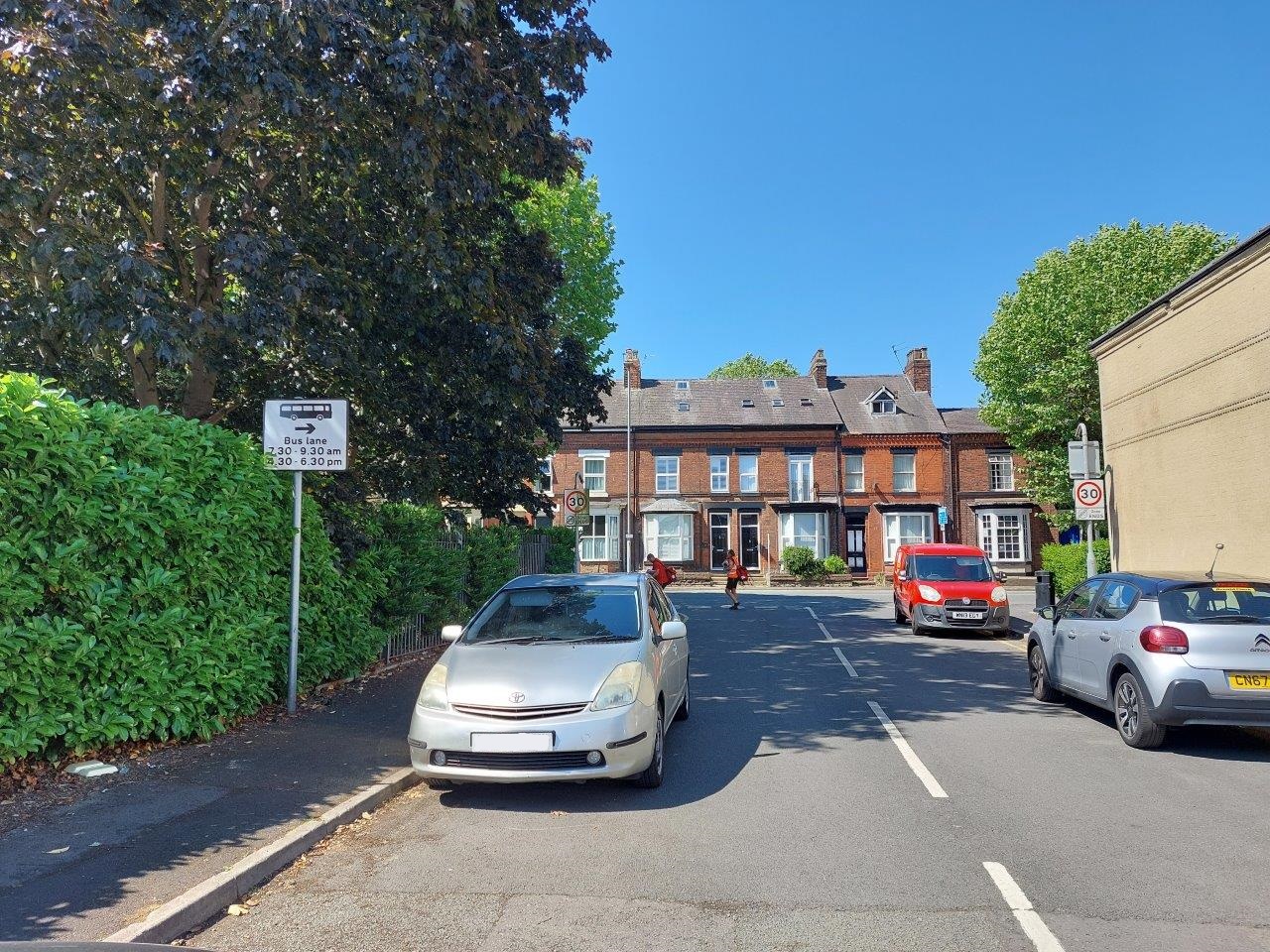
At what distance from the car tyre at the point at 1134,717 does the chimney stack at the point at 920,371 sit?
134 ft

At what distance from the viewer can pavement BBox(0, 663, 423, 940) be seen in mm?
4172

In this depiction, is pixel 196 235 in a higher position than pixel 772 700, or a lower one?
higher

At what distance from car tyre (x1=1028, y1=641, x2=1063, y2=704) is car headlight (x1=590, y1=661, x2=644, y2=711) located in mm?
5859

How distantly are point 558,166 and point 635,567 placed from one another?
33.6m

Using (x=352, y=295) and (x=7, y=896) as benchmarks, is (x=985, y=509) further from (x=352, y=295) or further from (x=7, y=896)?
(x=7, y=896)

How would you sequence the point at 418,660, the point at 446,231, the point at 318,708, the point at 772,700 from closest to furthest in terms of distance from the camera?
the point at 318,708 → the point at 772,700 → the point at 446,231 → the point at 418,660

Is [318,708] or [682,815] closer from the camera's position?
[682,815]

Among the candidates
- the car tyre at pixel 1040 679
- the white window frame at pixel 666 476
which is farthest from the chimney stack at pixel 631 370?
the car tyre at pixel 1040 679

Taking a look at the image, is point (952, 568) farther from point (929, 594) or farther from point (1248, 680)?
point (1248, 680)

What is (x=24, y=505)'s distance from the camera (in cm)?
586

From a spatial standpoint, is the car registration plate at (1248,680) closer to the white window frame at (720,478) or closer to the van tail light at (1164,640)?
the van tail light at (1164,640)

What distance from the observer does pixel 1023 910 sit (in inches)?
167

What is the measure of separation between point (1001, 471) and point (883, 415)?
21.2 feet

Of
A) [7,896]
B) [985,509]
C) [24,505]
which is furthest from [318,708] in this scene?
[985,509]
